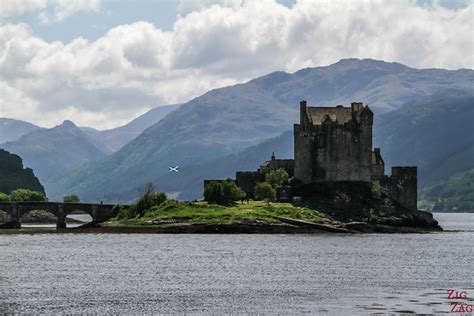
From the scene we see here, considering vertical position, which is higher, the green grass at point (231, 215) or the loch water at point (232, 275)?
the green grass at point (231, 215)

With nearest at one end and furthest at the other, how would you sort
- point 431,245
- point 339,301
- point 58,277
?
point 339,301 → point 58,277 → point 431,245

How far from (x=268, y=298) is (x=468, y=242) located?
10936 centimetres

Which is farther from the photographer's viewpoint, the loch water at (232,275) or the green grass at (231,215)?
the green grass at (231,215)

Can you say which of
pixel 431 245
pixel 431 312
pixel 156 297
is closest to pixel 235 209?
pixel 431 245

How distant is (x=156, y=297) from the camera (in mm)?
93125

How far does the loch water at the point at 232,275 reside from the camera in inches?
3445

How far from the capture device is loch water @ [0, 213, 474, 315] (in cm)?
8750

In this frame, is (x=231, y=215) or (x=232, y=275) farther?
(x=231, y=215)

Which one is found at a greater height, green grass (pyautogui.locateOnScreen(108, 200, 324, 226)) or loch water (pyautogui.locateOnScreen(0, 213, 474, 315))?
green grass (pyautogui.locateOnScreen(108, 200, 324, 226))

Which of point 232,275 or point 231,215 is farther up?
point 231,215

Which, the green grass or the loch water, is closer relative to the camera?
the loch water

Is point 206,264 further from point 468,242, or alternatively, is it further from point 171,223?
point 468,242

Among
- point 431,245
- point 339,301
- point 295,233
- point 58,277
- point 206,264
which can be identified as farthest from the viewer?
point 295,233

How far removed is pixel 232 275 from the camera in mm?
114875
